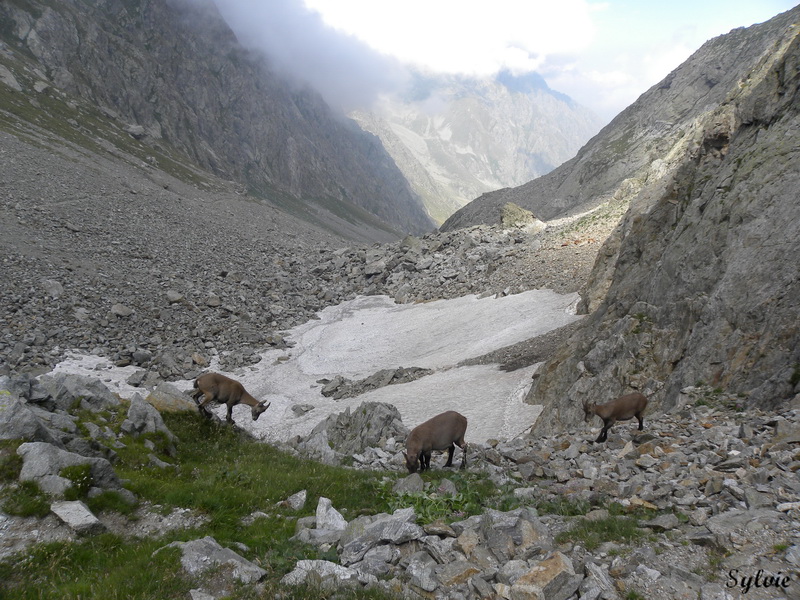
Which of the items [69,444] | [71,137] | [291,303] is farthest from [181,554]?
[71,137]

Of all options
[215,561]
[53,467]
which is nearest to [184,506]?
[53,467]

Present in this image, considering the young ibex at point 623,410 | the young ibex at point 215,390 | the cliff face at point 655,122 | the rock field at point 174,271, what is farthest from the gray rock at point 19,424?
the cliff face at point 655,122

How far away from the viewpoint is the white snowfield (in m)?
25.5

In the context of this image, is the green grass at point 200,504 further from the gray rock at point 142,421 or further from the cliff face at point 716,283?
the cliff face at point 716,283

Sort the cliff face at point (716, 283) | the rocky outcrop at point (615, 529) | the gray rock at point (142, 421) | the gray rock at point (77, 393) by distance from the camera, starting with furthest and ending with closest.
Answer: the cliff face at point (716, 283) < the gray rock at point (77, 393) < the gray rock at point (142, 421) < the rocky outcrop at point (615, 529)

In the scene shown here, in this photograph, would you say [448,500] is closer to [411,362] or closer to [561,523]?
[561,523]

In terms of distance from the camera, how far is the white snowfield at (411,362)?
83.5 feet

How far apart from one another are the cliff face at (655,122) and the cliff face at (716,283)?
65374 mm

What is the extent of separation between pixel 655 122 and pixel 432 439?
10992 centimetres

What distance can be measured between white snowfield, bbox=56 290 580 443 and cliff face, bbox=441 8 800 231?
51224 mm

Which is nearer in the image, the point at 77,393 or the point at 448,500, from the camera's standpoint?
the point at 448,500

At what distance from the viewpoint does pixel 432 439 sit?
13141 millimetres

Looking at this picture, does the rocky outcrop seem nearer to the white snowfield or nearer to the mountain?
the mountain

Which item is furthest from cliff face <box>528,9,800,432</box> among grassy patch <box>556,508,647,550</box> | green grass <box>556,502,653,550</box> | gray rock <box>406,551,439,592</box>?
gray rock <box>406,551,439,592</box>
